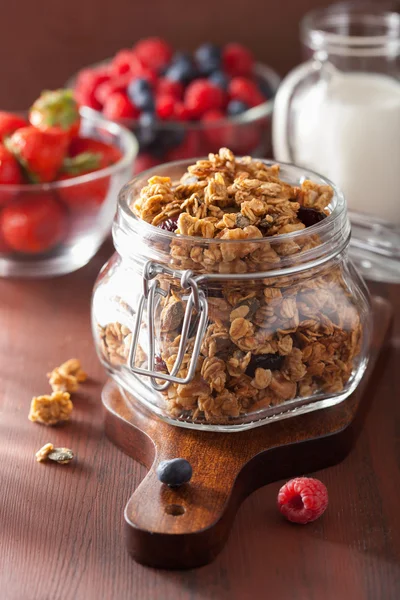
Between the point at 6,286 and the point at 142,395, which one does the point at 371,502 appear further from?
the point at 6,286

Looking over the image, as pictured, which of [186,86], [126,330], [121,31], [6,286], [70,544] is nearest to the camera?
[70,544]

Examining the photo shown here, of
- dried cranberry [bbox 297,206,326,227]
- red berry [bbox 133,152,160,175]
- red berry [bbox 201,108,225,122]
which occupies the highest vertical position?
dried cranberry [bbox 297,206,326,227]

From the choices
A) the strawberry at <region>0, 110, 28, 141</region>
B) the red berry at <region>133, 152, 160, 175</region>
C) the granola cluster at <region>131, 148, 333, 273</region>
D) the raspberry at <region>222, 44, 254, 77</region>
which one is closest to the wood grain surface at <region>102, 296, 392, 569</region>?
the granola cluster at <region>131, 148, 333, 273</region>

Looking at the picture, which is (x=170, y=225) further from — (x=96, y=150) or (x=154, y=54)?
(x=154, y=54)

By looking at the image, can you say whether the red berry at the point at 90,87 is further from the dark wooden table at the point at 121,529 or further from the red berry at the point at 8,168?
the dark wooden table at the point at 121,529

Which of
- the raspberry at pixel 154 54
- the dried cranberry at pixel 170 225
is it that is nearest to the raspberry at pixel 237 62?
the raspberry at pixel 154 54

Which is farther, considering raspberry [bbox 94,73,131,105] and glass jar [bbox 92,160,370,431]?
raspberry [bbox 94,73,131,105]

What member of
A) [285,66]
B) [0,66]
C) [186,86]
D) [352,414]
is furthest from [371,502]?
[0,66]

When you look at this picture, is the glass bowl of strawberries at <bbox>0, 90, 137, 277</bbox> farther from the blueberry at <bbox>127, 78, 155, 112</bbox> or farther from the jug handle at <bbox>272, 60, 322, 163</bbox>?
the jug handle at <bbox>272, 60, 322, 163</bbox>
